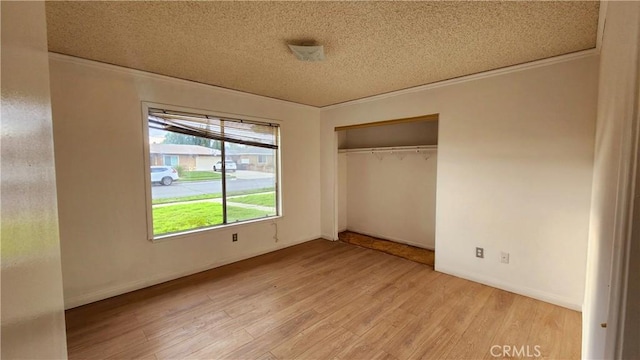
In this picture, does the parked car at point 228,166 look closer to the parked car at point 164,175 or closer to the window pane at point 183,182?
the window pane at point 183,182

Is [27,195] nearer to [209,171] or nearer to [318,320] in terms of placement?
[318,320]

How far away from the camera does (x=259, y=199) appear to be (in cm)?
392

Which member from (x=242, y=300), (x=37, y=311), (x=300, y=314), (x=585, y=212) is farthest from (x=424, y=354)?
(x=37, y=311)

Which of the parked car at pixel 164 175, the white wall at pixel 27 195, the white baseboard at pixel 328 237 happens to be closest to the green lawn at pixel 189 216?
the parked car at pixel 164 175

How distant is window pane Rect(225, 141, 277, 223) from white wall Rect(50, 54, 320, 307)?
0.43m

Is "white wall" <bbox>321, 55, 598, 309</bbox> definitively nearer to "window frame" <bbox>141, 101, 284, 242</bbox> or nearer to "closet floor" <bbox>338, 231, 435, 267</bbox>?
"closet floor" <bbox>338, 231, 435, 267</bbox>

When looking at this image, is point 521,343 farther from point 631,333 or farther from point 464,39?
point 464,39

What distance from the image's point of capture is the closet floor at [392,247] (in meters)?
3.75

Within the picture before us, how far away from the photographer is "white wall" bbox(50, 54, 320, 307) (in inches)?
94.0

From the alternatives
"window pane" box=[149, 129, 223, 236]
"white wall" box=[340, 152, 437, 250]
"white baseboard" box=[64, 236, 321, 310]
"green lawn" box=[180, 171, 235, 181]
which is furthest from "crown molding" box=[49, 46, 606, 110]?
"white baseboard" box=[64, 236, 321, 310]

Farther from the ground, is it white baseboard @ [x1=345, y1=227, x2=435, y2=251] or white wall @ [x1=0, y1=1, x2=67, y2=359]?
white wall @ [x1=0, y1=1, x2=67, y2=359]

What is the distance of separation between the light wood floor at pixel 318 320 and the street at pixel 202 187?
1.01 meters

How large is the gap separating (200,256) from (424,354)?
2.65m

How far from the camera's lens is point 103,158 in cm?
256
